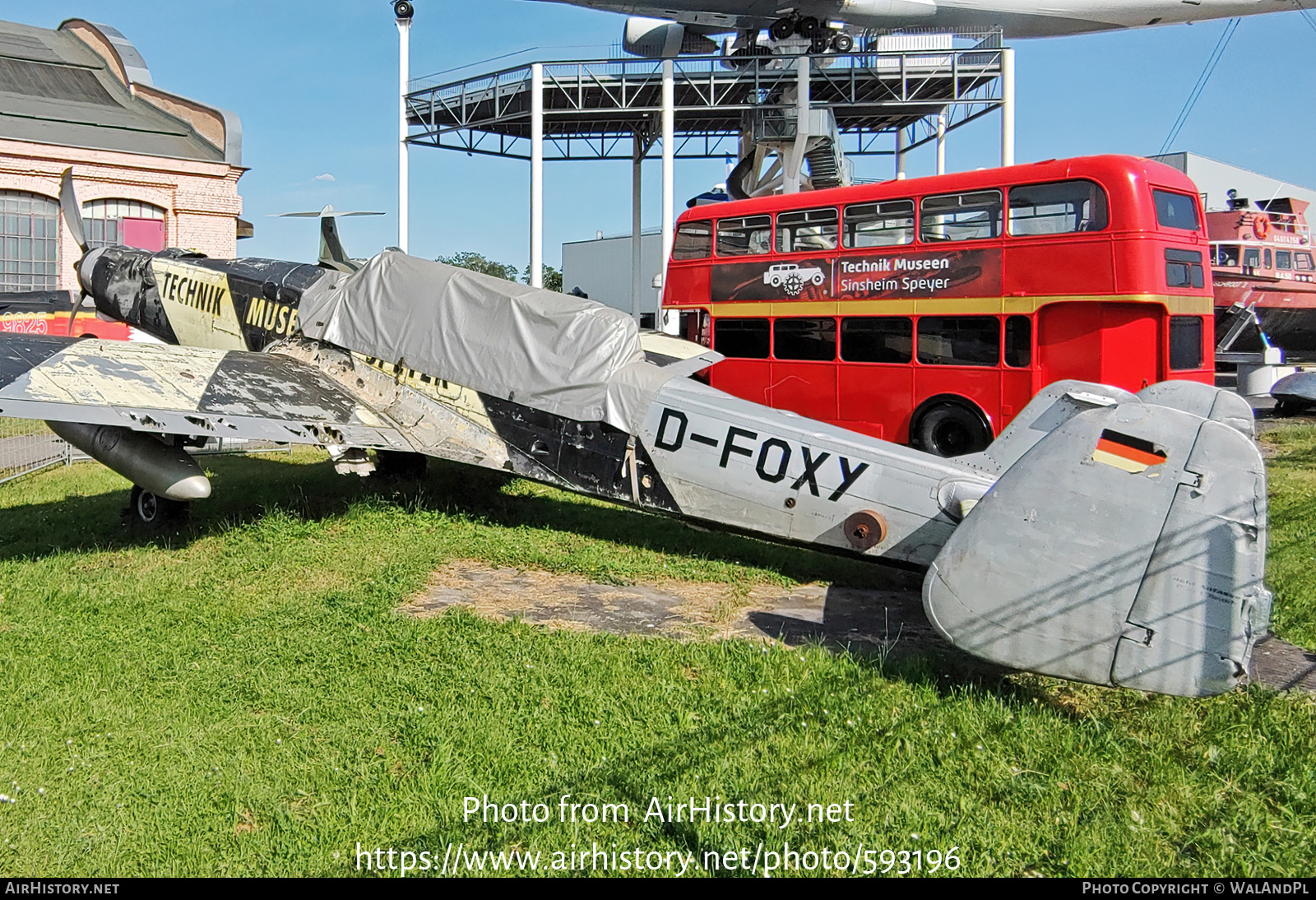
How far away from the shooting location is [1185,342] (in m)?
11.3

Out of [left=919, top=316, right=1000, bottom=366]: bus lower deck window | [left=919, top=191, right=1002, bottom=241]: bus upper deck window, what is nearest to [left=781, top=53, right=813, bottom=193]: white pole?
[left=919, top=191, right=1002, bottom=241]: bus upper deck window

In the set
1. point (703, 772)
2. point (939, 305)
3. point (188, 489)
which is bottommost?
point (703, 772)

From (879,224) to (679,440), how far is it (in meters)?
6.91

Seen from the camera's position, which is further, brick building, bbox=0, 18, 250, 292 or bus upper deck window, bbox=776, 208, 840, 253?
brick building, bbox=0, 18, 250, 292

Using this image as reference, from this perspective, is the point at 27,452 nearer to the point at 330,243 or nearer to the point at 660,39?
the point at 330,243

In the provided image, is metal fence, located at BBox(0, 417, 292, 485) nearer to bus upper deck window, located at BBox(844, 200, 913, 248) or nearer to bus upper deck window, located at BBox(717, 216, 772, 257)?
bus upper deck window, located at BBox(717, 216, 772, 257)

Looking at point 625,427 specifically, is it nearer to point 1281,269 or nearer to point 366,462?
point 366,462

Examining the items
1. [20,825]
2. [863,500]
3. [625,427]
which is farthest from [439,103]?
[20,825]

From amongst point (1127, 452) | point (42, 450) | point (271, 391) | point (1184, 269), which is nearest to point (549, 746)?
point (1127, 452)

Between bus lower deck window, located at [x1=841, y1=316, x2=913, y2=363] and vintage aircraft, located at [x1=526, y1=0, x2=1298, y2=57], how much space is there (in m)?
17.6

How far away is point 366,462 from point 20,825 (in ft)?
16.9

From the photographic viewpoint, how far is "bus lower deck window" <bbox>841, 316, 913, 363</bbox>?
42.2ft

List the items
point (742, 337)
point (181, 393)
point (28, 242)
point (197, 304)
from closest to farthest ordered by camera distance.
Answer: point (181, 393)
point (197, 304)
point (742, 337)
point (28, 242)

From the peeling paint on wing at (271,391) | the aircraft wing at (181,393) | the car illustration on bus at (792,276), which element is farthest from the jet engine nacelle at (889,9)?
the aircraft wing at (181,393)
